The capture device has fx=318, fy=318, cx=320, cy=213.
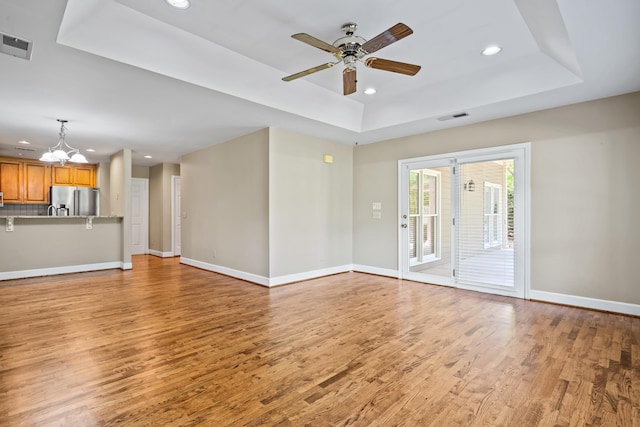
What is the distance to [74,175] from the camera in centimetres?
785

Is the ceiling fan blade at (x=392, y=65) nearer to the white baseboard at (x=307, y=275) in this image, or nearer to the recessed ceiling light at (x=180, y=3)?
the recessed ceiling light at (x=180, y=3)

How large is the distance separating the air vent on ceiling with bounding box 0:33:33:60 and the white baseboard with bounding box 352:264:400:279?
17.7 ft

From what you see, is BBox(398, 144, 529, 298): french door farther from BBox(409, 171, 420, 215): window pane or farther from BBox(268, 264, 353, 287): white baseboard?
BBox(268, 264, 353, 287): white baseboard

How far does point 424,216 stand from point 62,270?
6.88 m

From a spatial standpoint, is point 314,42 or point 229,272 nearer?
point 314,42

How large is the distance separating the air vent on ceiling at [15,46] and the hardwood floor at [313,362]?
2.48 meters

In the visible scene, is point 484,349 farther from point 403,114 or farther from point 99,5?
point 99,5

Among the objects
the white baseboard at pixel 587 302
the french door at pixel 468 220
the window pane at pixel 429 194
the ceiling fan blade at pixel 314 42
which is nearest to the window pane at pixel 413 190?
the french door at pixel 468 220

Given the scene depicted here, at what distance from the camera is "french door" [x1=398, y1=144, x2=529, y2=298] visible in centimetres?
436

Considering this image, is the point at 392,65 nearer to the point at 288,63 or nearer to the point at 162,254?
the point at 288,63

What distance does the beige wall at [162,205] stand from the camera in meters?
8.34

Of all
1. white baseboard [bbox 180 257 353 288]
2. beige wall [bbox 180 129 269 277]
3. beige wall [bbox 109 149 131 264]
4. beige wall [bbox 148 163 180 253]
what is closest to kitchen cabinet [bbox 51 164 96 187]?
beige wall [bbox 148 163 180 253]

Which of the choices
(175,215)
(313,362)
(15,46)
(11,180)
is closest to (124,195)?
(175,215)

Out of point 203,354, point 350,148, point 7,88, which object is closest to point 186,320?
point 203,354
